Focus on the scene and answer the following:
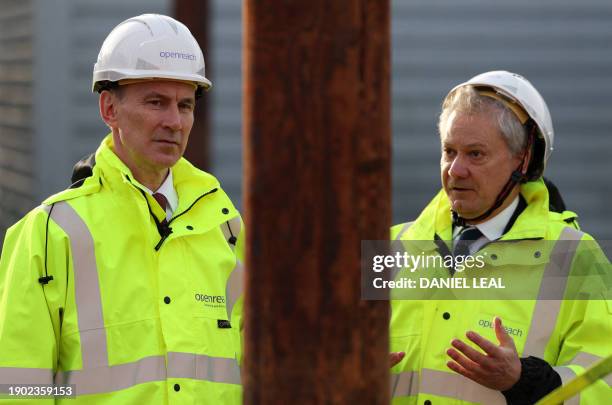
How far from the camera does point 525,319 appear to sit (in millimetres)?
3777

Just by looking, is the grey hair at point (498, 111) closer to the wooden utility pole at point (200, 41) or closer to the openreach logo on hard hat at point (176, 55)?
the openreach logo on hard hat at point (176, 55)

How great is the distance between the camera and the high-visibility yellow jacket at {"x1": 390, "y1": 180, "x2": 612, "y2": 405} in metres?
3.72

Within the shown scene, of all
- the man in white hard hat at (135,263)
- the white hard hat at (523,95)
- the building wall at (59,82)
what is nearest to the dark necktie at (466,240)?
the white hard hat at (523,95)

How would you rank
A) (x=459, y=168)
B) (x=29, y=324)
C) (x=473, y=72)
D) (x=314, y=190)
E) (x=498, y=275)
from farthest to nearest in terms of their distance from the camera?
(x=473, y=72) → (x=459, y=168) → (x=498, y=275) → (x=29, y=324) → (x=314, y=190)

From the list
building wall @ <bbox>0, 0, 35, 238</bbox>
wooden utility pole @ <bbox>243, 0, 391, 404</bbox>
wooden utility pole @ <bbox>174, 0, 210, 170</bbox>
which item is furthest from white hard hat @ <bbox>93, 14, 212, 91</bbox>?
building wall @ <bbox>0, 0, 35, 238</bbox>

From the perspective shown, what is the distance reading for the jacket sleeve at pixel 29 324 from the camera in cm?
336

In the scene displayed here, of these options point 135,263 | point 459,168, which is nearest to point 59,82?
point 459,168

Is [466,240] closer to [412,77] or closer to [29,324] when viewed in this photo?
[29,324]

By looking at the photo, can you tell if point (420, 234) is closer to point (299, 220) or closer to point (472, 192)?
point (472, 192)

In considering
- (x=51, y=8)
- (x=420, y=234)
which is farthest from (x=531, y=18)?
(x=420, y=234)

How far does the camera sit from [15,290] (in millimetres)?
3393

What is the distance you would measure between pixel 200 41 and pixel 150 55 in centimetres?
396

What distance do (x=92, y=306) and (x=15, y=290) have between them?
0.22 meters

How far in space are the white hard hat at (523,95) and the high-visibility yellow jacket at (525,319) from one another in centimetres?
23
